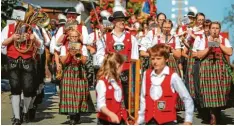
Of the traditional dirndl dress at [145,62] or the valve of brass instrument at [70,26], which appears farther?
the traditional dirndl dress at [145,62]

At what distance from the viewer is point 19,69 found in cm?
779

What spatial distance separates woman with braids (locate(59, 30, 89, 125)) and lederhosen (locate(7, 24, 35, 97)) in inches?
17.8

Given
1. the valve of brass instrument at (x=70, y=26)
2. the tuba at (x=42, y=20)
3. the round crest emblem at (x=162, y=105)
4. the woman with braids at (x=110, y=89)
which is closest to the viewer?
the round crest emblem at (x=162, y=105)

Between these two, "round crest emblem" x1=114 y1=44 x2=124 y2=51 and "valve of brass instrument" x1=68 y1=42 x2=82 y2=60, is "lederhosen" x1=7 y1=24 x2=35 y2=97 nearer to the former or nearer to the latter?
"valve of brass instrument" x1=68 y1=42 x2=82 y2=60

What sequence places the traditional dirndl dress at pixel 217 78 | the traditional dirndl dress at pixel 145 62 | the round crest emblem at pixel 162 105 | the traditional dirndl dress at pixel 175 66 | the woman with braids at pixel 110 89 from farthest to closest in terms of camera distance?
the traditional dirndl dress at pixel 145 62
the traditional dirndl dress at pixel 175 66
the traditional dirndl dress at pixel 217 78
the woman with braids at pixel 110 89
the round crest emblem at pixel 162 105

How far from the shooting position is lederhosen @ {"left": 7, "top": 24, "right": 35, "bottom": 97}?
7.77 metres

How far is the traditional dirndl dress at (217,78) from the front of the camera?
25.3 ft

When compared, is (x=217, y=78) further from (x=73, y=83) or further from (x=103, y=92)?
(x=103, y=92)

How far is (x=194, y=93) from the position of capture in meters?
8.41

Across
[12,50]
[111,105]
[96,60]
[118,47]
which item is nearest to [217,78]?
[118,47]

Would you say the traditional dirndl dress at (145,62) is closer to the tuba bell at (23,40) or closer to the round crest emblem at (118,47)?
the round crest emblem at (118,47)

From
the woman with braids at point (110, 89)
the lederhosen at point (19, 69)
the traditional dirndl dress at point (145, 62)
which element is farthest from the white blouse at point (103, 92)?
the traditional dirndl dress at point (145, 62)

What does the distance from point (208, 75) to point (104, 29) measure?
1.82m

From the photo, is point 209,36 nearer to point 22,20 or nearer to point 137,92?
point 137,92
